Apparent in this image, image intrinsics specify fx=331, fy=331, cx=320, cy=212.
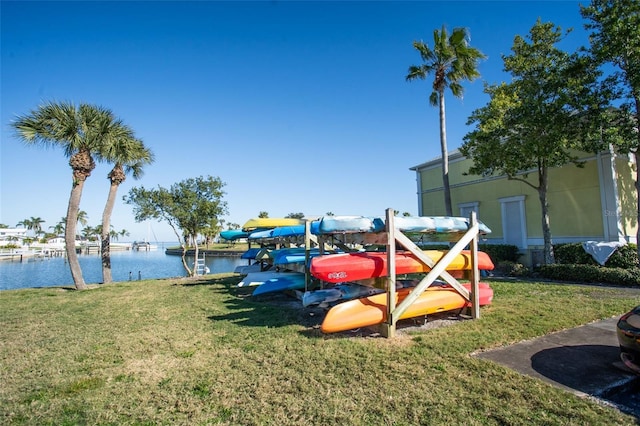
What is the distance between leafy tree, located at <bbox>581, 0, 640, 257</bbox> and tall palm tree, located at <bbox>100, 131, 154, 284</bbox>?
1967 centimetres

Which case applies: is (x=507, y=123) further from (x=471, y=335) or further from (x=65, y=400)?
(x=65, y=400)

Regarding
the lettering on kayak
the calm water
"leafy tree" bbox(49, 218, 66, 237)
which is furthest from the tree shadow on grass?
"leafy tree" bbox(49, 218, 66, 237)

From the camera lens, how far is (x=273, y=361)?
4969 millimetres

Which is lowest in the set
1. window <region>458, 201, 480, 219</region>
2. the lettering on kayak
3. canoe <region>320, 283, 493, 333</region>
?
canoe <region>320, 283, 493, 333</region>

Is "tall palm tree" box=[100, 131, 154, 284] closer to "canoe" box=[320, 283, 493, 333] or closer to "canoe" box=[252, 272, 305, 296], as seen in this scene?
"canoe" box=[252, 272, 305, 296]

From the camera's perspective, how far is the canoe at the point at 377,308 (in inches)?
236

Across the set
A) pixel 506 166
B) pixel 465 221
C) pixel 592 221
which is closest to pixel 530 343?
pixel 465 221

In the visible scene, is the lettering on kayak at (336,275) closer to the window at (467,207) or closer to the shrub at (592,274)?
the shrub at (592,274)

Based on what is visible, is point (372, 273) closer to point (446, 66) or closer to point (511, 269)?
point (511, 269)

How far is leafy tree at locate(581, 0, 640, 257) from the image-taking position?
11711 mm

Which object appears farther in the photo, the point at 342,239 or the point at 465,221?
the point at 342,239

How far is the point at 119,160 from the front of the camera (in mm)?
15750

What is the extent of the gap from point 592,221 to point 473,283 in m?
11.9

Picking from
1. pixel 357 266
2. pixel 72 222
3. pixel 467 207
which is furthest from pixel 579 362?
pixel 467 207
